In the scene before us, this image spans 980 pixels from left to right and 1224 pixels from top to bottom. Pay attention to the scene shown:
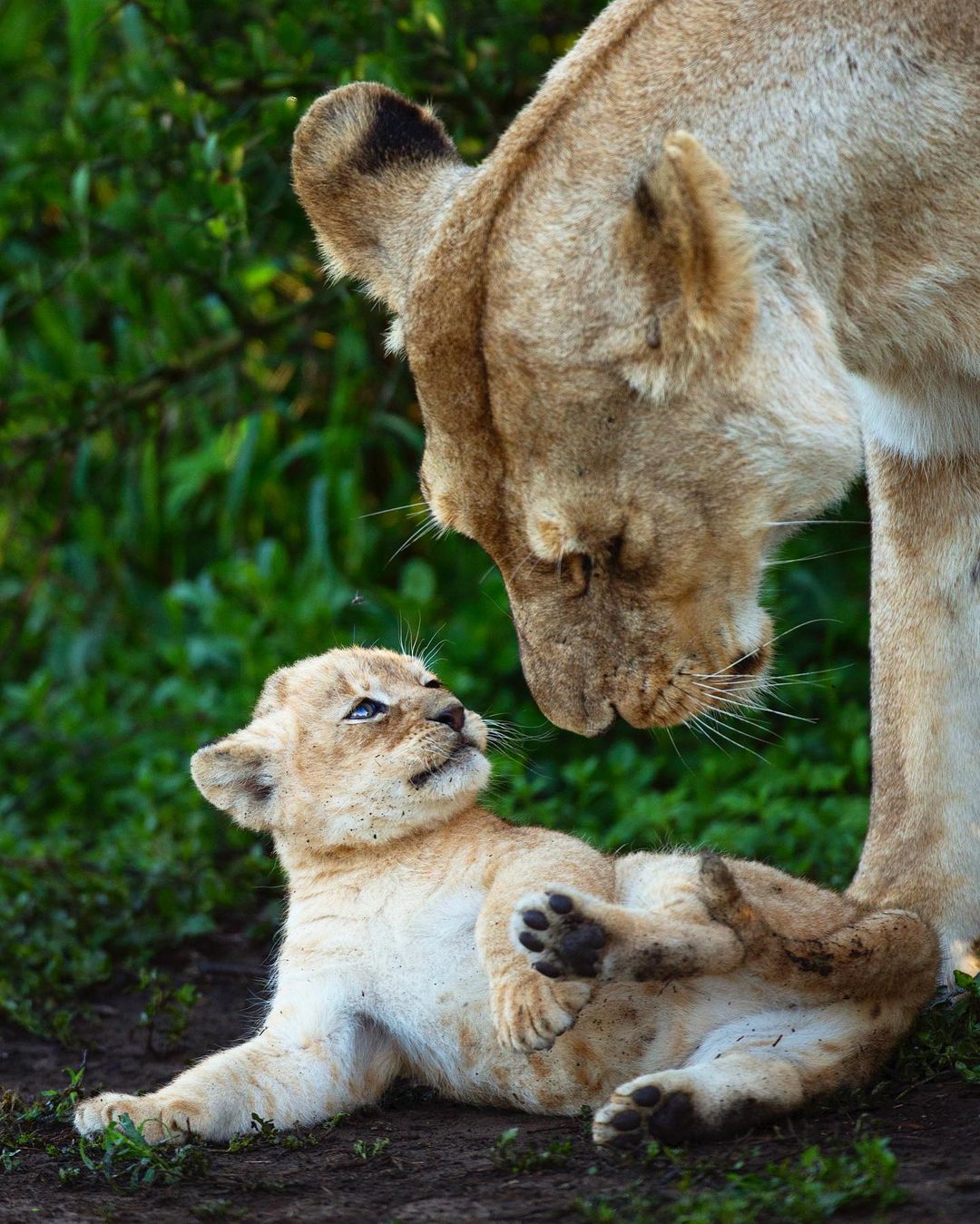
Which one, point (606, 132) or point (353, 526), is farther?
point (353, 526)

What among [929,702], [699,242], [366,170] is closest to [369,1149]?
[929,702]

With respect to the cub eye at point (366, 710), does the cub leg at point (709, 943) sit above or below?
below

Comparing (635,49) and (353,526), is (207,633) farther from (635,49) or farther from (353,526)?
(635,49)

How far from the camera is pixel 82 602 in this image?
8.05 m

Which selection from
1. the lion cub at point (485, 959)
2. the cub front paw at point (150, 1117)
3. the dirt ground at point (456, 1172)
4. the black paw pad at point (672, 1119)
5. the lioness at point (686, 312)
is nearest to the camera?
the dirt ground at point (456, 1172)

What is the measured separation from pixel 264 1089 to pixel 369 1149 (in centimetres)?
33

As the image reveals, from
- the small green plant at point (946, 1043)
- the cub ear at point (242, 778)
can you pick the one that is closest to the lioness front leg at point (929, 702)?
the small green plant at point (946, 1043)

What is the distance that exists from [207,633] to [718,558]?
4354mm

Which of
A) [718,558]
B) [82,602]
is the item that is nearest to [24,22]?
[82,602]

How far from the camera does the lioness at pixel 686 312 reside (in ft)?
10.6

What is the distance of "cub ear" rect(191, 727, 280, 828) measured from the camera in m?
4.00

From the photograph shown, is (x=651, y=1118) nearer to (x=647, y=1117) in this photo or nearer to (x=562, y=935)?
(x=647, y=1117)

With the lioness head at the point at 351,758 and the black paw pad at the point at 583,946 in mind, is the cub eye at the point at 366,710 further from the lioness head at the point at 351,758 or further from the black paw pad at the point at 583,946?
the black paw pad at the point at 583,946

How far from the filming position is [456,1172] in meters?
3.14
